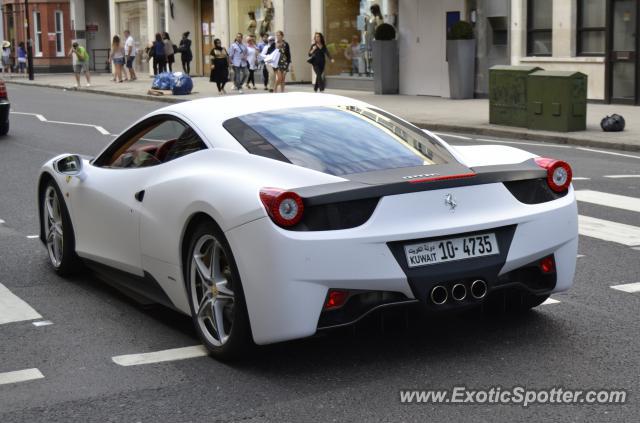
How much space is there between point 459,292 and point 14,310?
3.05 metres

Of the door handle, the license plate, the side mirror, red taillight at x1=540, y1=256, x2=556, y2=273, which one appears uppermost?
the side mirror

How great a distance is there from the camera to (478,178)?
5.67 meters

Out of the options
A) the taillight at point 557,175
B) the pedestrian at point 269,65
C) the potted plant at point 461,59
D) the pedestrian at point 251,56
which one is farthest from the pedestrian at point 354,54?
the taillight at point 557,175

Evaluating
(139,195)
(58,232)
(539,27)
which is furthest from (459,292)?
(539,27)

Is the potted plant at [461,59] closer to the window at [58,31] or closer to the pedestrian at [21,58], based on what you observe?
the pedestrian at [21,58]

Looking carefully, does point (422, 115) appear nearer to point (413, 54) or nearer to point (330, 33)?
point (413, 54)

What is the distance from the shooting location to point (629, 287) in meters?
7.27

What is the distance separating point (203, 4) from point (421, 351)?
45512 mm

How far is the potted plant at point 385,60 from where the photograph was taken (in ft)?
107

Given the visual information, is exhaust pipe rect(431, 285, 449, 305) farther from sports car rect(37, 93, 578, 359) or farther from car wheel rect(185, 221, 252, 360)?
car wheel rect(185, 221, 252, 360)

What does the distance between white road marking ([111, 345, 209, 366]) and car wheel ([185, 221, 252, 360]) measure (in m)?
0.11

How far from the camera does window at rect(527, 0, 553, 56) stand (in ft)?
91.0

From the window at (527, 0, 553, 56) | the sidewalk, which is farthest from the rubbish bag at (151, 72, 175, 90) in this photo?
the window at (527, 0, 553, 56)

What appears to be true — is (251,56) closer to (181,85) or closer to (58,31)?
(181,85)
